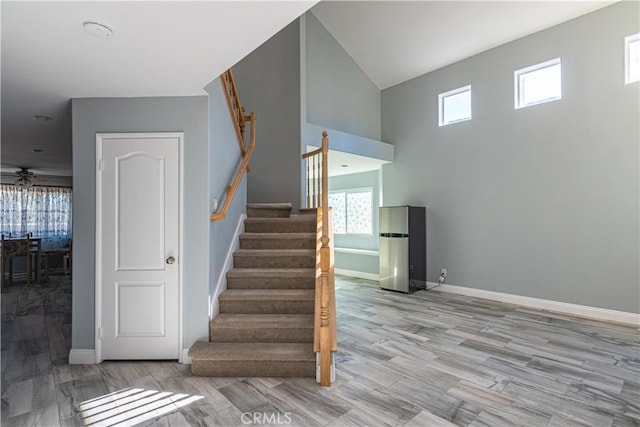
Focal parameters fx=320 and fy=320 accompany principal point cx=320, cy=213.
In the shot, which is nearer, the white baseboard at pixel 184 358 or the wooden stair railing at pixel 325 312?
the wooden stair railing at pixel 325 312

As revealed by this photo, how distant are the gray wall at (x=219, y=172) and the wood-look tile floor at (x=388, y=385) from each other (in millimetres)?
914

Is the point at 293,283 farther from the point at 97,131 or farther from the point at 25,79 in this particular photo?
the point at 25,79

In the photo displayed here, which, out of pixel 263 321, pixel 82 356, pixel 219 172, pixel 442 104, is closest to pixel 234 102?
pixel 219 172

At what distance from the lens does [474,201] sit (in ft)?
17.6

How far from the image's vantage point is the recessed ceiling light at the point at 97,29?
1.82 m

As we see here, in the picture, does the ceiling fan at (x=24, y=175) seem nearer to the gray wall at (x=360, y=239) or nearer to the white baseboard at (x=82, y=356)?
the white baseboard at (x=82, y=356)

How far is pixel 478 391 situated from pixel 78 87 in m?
4.11

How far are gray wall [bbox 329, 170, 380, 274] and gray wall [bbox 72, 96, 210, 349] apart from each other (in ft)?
15.1

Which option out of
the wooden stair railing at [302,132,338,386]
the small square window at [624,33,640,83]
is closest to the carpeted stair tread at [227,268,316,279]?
the wooden stair railing at [302,132,338,386]

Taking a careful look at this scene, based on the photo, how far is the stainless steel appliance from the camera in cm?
566

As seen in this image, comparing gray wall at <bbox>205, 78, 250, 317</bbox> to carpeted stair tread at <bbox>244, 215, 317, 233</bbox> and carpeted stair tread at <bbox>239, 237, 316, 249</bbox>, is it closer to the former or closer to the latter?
carpeted stair tread at <bbox>239, 237, 316, 249</bbox>

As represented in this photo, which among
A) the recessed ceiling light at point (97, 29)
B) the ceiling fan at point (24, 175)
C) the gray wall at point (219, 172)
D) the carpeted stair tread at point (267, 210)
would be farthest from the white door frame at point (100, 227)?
the ceiling fan at point (24, 175)

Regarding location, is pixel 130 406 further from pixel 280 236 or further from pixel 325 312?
pixel 280 236

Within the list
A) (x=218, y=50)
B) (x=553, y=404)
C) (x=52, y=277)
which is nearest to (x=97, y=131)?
(x=218, y=50)
